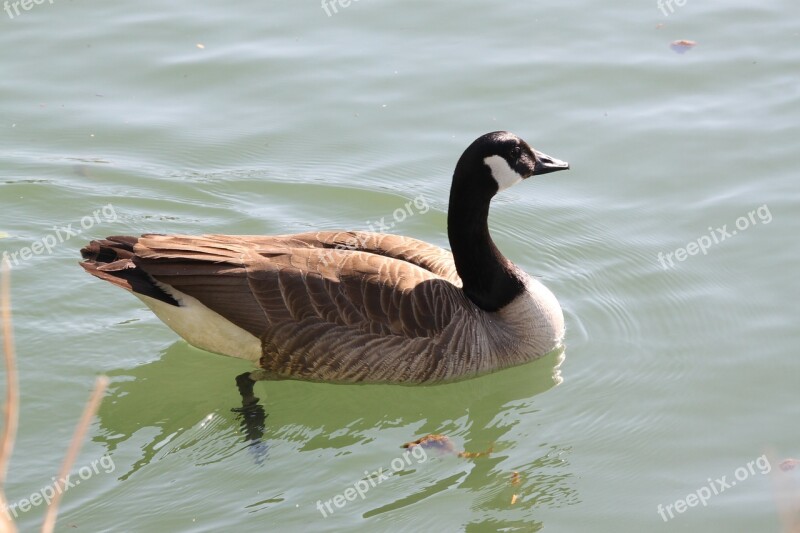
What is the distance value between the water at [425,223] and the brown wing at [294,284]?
61 cm

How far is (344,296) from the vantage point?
7.97 metres

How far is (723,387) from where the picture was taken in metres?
8.05

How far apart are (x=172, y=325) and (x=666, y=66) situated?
6641 millimetres

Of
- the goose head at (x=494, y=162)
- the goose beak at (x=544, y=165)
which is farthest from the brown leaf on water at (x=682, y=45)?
the goose head at (x=494, y=162)

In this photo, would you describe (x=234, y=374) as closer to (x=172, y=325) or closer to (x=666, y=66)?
(x=172, y=325)

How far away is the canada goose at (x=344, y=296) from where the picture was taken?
7.93 metres

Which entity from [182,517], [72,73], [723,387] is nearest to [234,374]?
[182,517]

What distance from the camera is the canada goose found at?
7.93 meters

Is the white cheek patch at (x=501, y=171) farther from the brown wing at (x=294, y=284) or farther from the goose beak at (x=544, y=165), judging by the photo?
the brown wing at (x=294, y=284)

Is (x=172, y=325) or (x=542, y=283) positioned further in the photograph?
(x=542, y=283)

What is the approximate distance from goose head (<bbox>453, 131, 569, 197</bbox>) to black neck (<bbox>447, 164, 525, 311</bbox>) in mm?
10

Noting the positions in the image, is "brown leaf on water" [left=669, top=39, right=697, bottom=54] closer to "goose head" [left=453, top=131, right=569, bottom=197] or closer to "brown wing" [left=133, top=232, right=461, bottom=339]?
"goose head" [left=453, top=131, right=569, bottom=197]

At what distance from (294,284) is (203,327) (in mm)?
786

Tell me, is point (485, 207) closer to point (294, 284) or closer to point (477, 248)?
point (477, 248)
